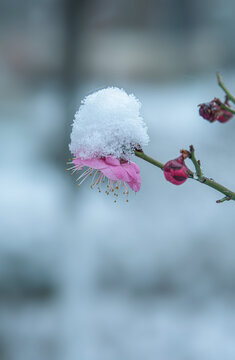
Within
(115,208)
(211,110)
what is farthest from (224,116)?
(115,208)

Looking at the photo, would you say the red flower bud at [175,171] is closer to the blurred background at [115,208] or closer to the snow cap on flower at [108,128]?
the snow cap on flower at [108,128]

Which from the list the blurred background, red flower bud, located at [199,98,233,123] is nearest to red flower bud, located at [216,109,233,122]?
red flower bud, located at [199,98,233,123]

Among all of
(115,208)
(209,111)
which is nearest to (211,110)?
(209,111)

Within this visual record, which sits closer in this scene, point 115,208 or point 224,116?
point 224,116

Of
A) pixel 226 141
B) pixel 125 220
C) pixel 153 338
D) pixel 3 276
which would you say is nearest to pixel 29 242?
pixel 3 276

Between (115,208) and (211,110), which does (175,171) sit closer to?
(211,110)

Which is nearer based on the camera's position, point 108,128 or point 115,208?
point 108,128

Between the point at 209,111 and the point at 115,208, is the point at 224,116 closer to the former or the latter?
the point at 209,111
